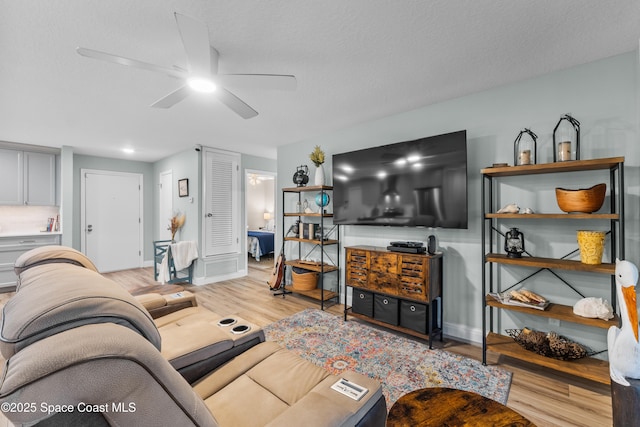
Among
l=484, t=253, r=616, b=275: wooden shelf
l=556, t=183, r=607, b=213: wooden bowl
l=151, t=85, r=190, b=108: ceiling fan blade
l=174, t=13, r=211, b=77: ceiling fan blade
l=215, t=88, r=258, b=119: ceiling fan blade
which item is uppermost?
l=174, t=13, r=211, b=77: ceiling fan blade

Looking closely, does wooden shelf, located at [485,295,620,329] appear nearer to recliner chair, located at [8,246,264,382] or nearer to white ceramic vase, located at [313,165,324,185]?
recliner chair, located at [8,246,264,382]

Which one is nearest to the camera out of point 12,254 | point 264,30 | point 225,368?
point 225,368

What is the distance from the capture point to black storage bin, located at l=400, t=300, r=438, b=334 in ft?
8.84

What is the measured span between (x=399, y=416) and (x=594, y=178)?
2358 mm

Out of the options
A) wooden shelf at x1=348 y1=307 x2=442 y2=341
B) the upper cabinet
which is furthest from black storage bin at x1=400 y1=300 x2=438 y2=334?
the upper cabinet

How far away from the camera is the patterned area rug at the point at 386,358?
6.89ft

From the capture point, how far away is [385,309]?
2.96m

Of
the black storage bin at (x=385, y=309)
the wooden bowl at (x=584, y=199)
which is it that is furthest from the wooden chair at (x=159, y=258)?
the wooden bowl at (x=584, y=199)

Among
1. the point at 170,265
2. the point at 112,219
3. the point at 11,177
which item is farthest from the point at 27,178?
the point at 170,265

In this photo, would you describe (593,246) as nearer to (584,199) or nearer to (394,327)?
(584,199)

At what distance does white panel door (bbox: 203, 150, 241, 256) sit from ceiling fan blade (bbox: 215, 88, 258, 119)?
2.90m

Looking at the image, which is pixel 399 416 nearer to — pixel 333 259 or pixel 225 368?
pixel 225 368

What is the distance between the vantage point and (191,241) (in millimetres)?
4961

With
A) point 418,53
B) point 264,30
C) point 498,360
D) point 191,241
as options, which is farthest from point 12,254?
point 498,360
